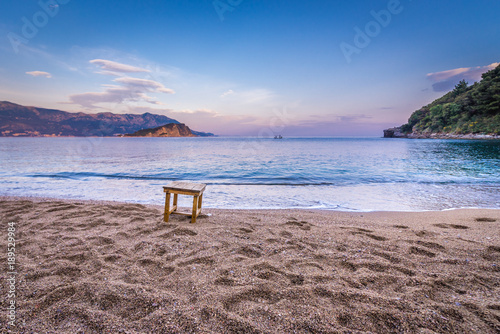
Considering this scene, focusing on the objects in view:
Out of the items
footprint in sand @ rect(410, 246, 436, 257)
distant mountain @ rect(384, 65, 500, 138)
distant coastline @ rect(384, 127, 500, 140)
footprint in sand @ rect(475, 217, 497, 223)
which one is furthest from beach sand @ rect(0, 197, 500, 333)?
distant mountain @ rect(384, 65, 500, 138)

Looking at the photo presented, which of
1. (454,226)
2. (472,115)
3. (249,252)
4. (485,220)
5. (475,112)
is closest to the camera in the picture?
(249,252)

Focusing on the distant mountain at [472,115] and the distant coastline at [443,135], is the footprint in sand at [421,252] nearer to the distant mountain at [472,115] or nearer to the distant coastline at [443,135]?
the distant coastline at [443,135]

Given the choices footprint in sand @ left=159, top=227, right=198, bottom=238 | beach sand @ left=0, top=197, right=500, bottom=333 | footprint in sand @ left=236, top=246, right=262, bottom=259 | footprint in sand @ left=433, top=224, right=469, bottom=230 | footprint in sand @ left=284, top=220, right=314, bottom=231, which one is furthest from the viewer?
footprint in sand @ left=433, top=224, right=469, bottom=230

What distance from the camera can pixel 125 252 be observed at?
378 cm

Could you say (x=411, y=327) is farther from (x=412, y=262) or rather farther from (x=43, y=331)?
(x=43, y=331)

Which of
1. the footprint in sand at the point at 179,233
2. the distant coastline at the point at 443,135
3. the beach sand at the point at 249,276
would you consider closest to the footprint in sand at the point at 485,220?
the beach sand at the point at 249,276

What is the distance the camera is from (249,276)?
121 inches

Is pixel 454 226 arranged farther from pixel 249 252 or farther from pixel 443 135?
pixel 443 135

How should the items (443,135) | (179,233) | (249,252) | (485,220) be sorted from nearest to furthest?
1. (249,252)
2. (179,233)
3. (485,220)
4. (443,135)

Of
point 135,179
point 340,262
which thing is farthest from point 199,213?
point 135,179

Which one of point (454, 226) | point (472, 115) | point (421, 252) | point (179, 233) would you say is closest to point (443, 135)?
point (472, 115)

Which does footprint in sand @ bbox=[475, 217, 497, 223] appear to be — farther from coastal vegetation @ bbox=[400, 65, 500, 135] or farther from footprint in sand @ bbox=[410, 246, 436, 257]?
coastal vegetation @ bbox=[400, 65, 500, 135]

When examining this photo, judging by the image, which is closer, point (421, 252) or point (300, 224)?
point (421, 252)

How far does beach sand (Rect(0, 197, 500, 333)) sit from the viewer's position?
2258mm
